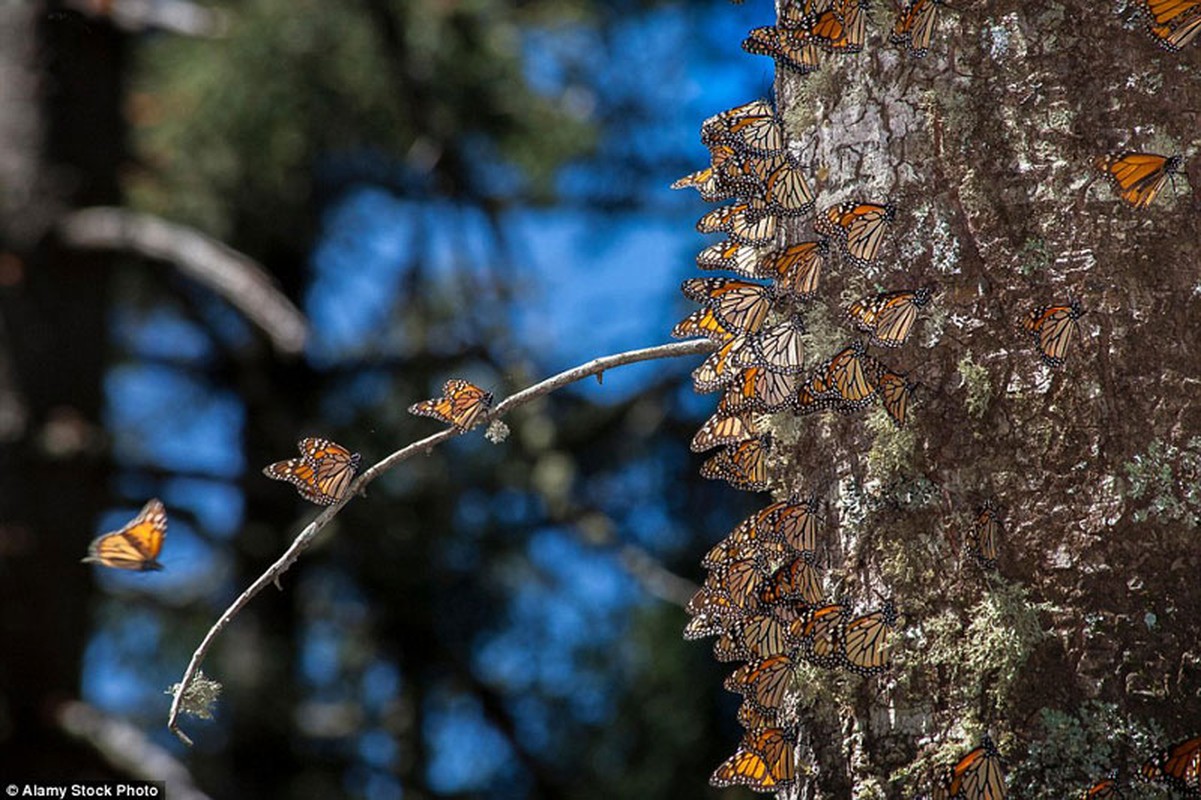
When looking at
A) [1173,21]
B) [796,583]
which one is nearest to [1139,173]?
[1173,21]

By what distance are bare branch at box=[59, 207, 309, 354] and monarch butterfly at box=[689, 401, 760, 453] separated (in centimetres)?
128

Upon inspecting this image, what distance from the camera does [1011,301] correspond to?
1566 mm

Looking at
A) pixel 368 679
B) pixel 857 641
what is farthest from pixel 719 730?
pixel 857 641

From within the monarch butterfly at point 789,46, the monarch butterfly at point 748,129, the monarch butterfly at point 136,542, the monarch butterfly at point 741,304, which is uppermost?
the monarch butterfly at point 789,46

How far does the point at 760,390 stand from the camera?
64.2 inches

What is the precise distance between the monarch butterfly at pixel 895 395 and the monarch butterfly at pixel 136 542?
125cm

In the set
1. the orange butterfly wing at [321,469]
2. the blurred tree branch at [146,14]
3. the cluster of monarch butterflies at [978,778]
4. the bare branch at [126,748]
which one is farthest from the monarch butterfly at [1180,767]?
the blurred tree branch at [146,14]

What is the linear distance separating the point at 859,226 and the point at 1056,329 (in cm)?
28

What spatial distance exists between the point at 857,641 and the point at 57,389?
3702 millimetres

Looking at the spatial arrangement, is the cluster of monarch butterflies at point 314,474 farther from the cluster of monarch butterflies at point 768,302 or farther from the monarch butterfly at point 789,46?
the monarch butterfly at point 789,46

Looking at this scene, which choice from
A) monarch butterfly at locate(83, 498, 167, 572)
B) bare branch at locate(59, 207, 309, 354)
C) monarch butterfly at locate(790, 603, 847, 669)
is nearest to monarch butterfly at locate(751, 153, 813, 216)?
monarch butterfly at locate(790, 603, 847, 669)

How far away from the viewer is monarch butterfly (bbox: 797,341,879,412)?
1.58 metres

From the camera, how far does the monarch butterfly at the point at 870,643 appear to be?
155 centimetres

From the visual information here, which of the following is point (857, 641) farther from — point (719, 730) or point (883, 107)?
point (719, 730)
